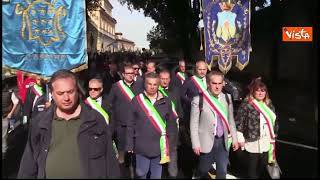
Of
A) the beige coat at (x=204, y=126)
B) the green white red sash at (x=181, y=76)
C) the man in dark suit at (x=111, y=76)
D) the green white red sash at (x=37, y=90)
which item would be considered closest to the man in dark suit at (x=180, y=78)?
the green white red sash at (x=181, y=76)

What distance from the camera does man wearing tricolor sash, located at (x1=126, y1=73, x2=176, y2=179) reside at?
5.09 m

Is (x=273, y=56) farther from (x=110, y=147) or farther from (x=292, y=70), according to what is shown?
(x=110, y=147)

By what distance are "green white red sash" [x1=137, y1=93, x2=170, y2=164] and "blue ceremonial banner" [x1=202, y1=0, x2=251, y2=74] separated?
4396mm

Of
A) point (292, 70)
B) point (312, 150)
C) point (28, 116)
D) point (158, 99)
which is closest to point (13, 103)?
point (28, 116)

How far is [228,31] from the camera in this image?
937 cm

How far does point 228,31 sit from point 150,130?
4900 millimetres

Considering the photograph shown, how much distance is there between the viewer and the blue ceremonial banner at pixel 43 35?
600 cm

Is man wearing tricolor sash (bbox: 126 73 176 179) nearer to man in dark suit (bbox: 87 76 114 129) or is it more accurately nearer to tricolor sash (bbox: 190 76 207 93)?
man in dark suit (bbox: 87 76 114 129)

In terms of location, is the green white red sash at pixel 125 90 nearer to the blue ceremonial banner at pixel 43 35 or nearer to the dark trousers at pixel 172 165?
the blue ceremonial banner at pixel 43 35

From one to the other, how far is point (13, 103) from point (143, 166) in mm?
3568

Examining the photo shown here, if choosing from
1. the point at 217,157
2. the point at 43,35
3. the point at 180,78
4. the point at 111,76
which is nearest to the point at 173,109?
the point at 217,157

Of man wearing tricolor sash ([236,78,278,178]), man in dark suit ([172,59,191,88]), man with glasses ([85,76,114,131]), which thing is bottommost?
man wearing tricolor sash ([236,78,278,178])

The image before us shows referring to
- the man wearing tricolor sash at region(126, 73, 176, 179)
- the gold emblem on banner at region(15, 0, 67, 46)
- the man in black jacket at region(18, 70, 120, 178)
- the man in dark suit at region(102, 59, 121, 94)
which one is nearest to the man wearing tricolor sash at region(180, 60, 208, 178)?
the man in dark suit at region(102, 59, 121, 94)

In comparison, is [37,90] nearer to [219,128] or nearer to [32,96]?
[32,96]
